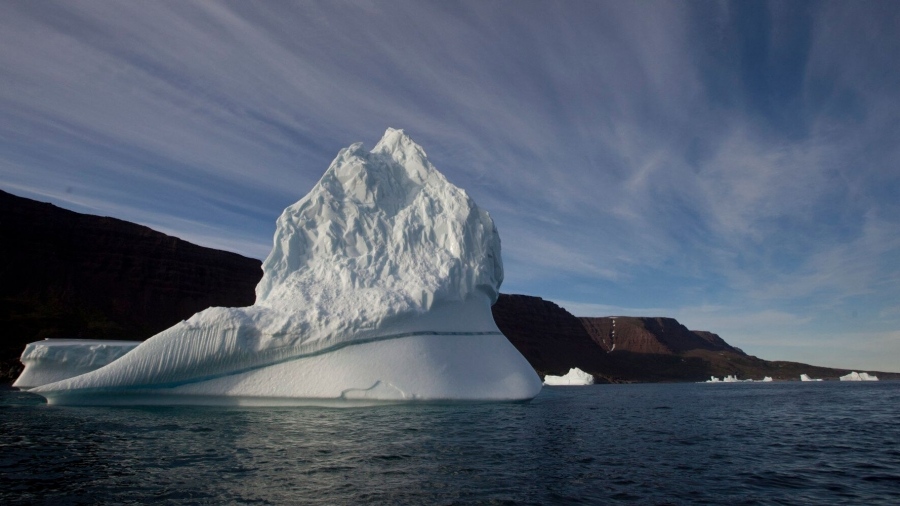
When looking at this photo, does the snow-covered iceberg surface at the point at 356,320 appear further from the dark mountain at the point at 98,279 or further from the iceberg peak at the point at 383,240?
the dark mountain at the point at 98,279

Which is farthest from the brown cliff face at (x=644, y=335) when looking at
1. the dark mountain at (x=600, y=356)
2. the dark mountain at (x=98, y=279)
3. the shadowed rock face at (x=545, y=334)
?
the dark mountain at (x=98, y=279)

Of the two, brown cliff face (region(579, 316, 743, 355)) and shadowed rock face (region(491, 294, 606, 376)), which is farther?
brown cliff face (region(579, 316, 743, 355))

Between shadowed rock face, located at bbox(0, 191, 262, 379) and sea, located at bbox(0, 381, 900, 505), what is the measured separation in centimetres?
4738

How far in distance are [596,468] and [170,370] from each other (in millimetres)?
11814

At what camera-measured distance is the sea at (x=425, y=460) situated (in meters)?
5.85

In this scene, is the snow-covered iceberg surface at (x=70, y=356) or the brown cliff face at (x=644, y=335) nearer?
the snow-covered iceberg surface at (x=70, y=356)

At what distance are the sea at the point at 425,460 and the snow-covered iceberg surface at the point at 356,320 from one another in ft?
3.69

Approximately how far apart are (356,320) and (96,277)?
65695 mm

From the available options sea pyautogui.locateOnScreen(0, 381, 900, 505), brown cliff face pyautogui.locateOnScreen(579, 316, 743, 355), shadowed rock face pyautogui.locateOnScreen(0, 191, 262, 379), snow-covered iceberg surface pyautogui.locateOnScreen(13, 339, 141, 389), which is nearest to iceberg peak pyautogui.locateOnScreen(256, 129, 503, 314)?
sea pyautogui.locateOnScreen(0, 381, 900, 505)

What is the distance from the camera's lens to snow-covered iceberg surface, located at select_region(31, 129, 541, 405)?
13984 millimetres

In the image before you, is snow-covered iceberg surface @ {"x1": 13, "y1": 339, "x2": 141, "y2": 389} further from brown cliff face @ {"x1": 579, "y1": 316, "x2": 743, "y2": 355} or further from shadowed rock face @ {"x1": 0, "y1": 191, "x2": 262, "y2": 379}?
brown cliff face @ {"x1": 579, "y1": 316, "x2": 743, "y2": 355}

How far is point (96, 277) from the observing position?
64.2 meters

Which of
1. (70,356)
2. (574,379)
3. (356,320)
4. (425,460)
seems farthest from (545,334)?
(425,460)

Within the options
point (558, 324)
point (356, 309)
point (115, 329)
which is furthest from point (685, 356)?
point (356, 309)
